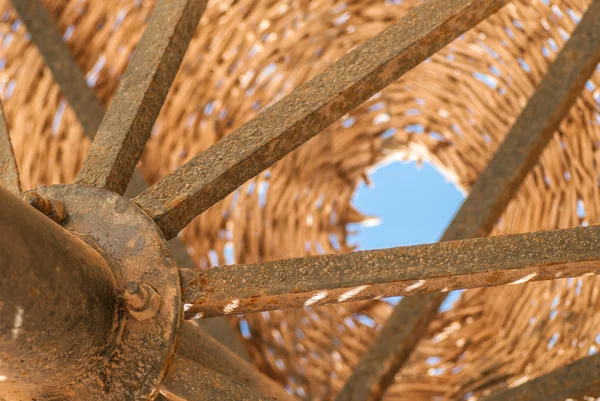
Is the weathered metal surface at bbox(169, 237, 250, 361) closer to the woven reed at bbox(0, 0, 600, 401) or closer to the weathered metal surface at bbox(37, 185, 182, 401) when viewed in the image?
the woven reed at bbox(0, 0, 600, 401)

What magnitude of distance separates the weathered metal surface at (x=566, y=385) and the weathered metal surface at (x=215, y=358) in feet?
2.12

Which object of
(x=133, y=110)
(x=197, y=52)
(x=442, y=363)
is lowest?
(x=442, y=363)

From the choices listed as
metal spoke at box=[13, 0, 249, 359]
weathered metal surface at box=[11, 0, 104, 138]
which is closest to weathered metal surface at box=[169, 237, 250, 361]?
metal spoke at box=[13, 0, 249, 359]

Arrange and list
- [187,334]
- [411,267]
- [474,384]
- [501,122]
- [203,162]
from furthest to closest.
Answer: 1. [501,122]
2. [474,384]
3. [187,334]
4. [203,162]
5. [411,267]

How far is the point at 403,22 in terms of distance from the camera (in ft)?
5.42

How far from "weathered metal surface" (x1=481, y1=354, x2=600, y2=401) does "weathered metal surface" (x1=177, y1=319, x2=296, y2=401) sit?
2.12ft

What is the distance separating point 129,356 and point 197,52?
2.05m

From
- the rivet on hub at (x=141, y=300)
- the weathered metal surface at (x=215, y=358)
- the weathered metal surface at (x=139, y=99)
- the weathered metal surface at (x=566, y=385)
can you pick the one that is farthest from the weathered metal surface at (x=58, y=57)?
the weathered metal surface at (x=566, y=385)

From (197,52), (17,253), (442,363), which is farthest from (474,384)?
(17,253)

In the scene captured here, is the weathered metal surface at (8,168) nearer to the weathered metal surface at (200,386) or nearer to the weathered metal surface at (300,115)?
the weathered metal surface at (300,115)

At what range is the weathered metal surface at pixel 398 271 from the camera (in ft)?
4.47

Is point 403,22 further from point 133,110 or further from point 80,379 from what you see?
point 80,379

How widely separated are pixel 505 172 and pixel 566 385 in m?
0.66

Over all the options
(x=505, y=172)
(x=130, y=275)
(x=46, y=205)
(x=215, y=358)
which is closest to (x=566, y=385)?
(x=505, y=172)
